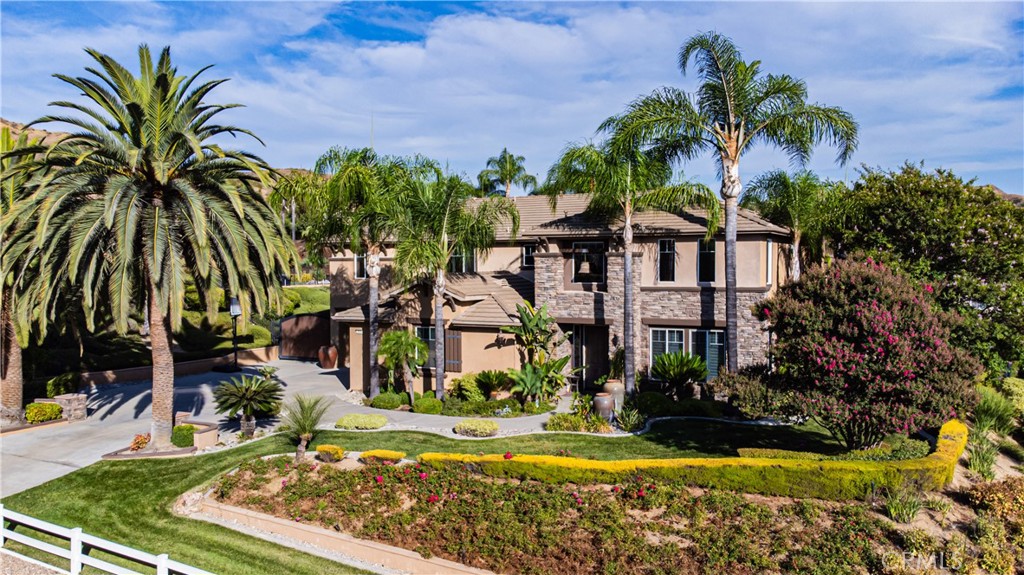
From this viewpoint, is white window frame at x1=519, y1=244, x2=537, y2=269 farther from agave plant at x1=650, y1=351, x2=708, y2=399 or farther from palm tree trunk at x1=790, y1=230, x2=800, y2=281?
palm tree trunk at x1=790, y1=230, x2=800, y2=281

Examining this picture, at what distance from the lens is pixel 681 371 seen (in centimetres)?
2264

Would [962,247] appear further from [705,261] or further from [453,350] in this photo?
[453,350]

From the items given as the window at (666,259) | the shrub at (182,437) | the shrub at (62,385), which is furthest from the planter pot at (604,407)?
the shrub at (62,385)

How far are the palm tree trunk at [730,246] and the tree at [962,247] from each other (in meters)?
3.85

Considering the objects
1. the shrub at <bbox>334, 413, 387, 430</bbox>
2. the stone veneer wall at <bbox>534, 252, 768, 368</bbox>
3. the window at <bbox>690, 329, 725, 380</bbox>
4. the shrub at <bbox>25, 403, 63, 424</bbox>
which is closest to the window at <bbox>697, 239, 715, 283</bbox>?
the stone veneer wall at <bbox>534, 252, 768, 368</bbox>

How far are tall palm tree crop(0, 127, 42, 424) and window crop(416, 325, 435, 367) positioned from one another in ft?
39.6

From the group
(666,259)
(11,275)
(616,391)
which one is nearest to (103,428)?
(11,275)

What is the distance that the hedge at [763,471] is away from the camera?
12.9m

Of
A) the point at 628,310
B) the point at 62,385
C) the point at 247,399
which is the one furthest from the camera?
the point at 62,385

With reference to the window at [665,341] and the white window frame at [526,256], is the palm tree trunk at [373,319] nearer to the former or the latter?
the white window frame at [526,256]

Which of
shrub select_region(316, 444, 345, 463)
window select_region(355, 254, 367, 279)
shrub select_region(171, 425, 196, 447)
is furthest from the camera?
window select_region(355, 254, 367, 279)

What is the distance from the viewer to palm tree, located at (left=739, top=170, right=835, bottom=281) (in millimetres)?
24172

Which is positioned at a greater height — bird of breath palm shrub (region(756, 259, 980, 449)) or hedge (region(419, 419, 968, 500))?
bird of breath palm shrub (region(756, 259, 980, 449))

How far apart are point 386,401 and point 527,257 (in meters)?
9.09
